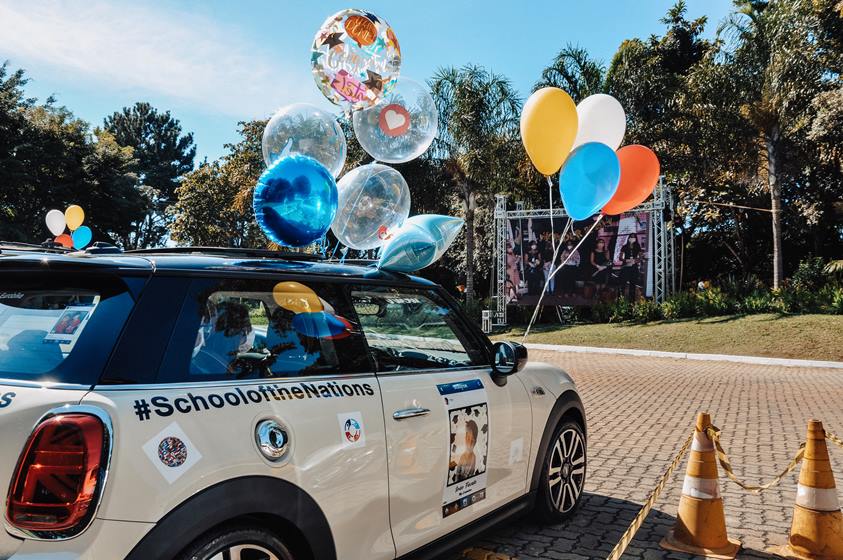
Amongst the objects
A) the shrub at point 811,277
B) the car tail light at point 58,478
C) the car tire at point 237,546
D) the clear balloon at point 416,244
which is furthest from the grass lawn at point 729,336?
the car tail light at point 58,478

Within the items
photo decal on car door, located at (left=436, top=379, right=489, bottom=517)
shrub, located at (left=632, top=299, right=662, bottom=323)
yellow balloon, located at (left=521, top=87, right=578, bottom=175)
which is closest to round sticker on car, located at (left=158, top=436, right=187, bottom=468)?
photo decal on car door, located at (left=436, top=379, right=489, bottom=517)

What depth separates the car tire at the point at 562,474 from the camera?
4.12 metres

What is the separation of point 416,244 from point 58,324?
1.94 metres

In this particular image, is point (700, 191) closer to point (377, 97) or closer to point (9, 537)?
point (377, 97)

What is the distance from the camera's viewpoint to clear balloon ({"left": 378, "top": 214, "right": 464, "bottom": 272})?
3.62 m

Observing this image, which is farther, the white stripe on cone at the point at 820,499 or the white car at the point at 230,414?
the white stripe on cone at the point at 820,499

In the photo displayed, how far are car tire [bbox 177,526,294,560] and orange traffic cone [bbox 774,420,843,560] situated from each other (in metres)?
3.17

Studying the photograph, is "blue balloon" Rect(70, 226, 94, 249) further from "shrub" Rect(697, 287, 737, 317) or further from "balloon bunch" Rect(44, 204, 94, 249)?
"shrub" Rect(697, 287, 737, 317)

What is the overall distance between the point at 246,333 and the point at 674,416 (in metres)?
7.54

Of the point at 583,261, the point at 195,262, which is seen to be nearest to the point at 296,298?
the point at 195,262

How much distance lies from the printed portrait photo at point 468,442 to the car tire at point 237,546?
3.35 ft

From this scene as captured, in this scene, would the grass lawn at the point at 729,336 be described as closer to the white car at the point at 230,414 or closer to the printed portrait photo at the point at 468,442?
the printed portrait photo at the point at 468,442

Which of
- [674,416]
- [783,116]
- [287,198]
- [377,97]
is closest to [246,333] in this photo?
[287,198]

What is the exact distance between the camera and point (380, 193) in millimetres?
5367
